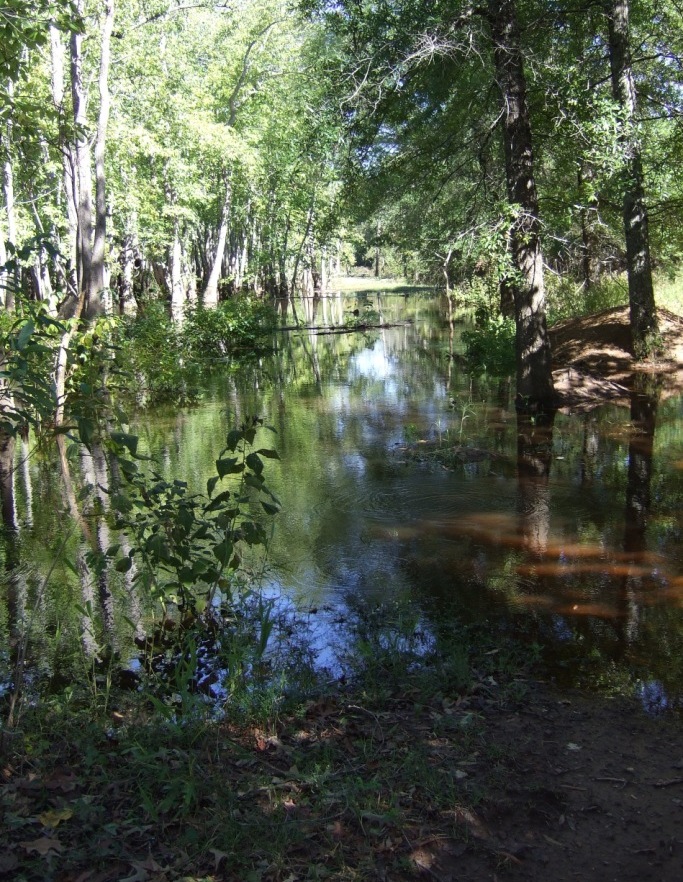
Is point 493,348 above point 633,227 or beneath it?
beneath

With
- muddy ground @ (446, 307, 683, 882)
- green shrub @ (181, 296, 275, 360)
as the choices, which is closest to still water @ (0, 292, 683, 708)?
muddy ground @ (446, 307, 683, 882)

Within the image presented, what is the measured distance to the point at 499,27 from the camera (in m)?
11.2

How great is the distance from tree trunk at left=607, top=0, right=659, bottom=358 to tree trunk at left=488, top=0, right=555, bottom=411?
255cm

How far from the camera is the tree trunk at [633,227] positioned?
1401 centimetres

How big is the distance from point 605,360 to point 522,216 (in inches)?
222

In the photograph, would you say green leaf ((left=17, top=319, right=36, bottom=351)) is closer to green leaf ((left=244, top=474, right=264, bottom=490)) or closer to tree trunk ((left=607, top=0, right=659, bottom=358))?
green leaf ((left=244, top=474, right=264, bottom=490))

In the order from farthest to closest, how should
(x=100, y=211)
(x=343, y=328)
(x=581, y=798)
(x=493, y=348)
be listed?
(x=343, y=328), (x=493, y=348), (x=100, y=211), (x=581, y=798)

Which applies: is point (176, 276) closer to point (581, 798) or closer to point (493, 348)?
point (493, 348)

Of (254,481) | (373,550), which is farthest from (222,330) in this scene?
(254,481)

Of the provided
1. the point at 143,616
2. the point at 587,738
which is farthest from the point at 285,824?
the point at 143,616

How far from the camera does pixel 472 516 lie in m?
8.07

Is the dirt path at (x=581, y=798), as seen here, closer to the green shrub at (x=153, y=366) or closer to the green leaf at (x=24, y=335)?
the green leaf at (x=24, y=335)

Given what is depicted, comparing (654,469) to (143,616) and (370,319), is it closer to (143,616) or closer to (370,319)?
(143,616)

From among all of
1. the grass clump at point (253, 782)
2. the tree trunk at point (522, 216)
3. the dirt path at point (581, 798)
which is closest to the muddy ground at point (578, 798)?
the dirt path at point (581, 798)
